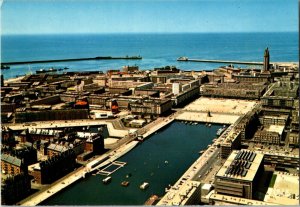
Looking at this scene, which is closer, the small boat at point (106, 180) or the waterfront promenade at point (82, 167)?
the waterfront promenade at point (82, 167)

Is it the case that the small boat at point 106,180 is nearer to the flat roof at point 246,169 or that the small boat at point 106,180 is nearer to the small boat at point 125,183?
the small boat at point 125,183

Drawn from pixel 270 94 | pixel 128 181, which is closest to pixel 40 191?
pixel 128 181

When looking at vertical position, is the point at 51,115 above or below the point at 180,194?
above

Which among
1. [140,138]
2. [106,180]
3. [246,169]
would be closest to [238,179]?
[246,169]

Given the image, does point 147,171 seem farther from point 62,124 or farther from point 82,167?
point 62,124

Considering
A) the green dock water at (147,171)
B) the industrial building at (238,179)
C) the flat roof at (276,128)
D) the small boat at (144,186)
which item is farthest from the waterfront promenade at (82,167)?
the flat roof at (276,128)

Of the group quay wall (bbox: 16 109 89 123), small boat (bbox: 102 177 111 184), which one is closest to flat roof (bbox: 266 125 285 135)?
small boat (bbox: 102 177 111 184)

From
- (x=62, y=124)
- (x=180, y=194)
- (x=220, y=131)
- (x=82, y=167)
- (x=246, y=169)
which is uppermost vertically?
(x=246, y=169)

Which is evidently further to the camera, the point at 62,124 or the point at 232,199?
the point at 62,124

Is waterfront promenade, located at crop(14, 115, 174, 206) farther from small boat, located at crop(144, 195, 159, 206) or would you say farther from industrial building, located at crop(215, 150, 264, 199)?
industrial building, located at crop(215, 150, 264, 199)
